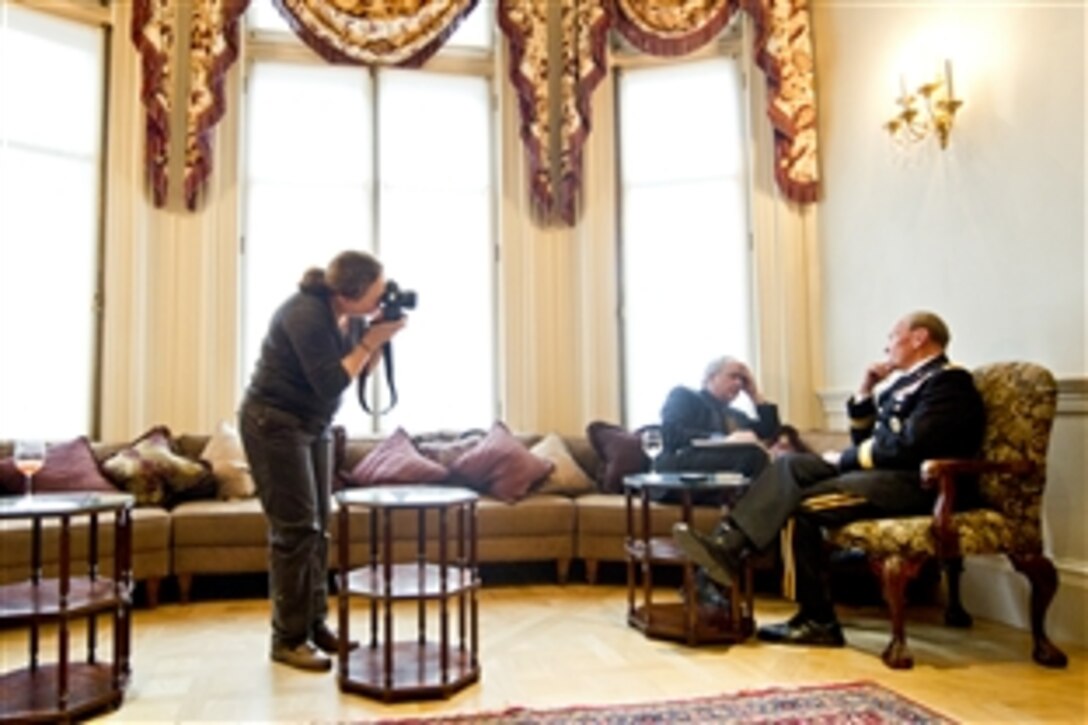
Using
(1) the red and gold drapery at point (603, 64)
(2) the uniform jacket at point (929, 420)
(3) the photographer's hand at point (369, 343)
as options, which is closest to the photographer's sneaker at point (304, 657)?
(3) the photographer's hand at point (369, 343)

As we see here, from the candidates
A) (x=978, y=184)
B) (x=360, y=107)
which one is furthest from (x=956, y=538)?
(x=360, y=107)

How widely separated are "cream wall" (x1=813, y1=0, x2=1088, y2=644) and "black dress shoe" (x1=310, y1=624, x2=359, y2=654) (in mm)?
2528

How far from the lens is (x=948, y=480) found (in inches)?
104

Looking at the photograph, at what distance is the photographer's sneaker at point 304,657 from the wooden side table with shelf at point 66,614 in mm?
443

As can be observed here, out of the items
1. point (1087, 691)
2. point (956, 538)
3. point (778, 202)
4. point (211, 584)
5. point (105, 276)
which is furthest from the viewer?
point (778, 202)

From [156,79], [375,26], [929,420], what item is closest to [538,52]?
[375,26]

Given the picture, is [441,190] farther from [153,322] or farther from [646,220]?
[153,322]

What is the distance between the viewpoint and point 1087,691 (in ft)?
7.89

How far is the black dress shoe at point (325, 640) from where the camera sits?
274 centimetres

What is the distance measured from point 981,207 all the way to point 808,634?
189 centimetres

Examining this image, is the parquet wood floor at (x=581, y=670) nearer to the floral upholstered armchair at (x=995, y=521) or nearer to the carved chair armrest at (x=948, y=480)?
the floral upholstered armchair at (x=995, y=521)

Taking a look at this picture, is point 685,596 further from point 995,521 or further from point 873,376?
point 873,376

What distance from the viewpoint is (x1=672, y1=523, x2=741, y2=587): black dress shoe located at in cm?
284

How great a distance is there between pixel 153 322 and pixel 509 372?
6.36 feet
